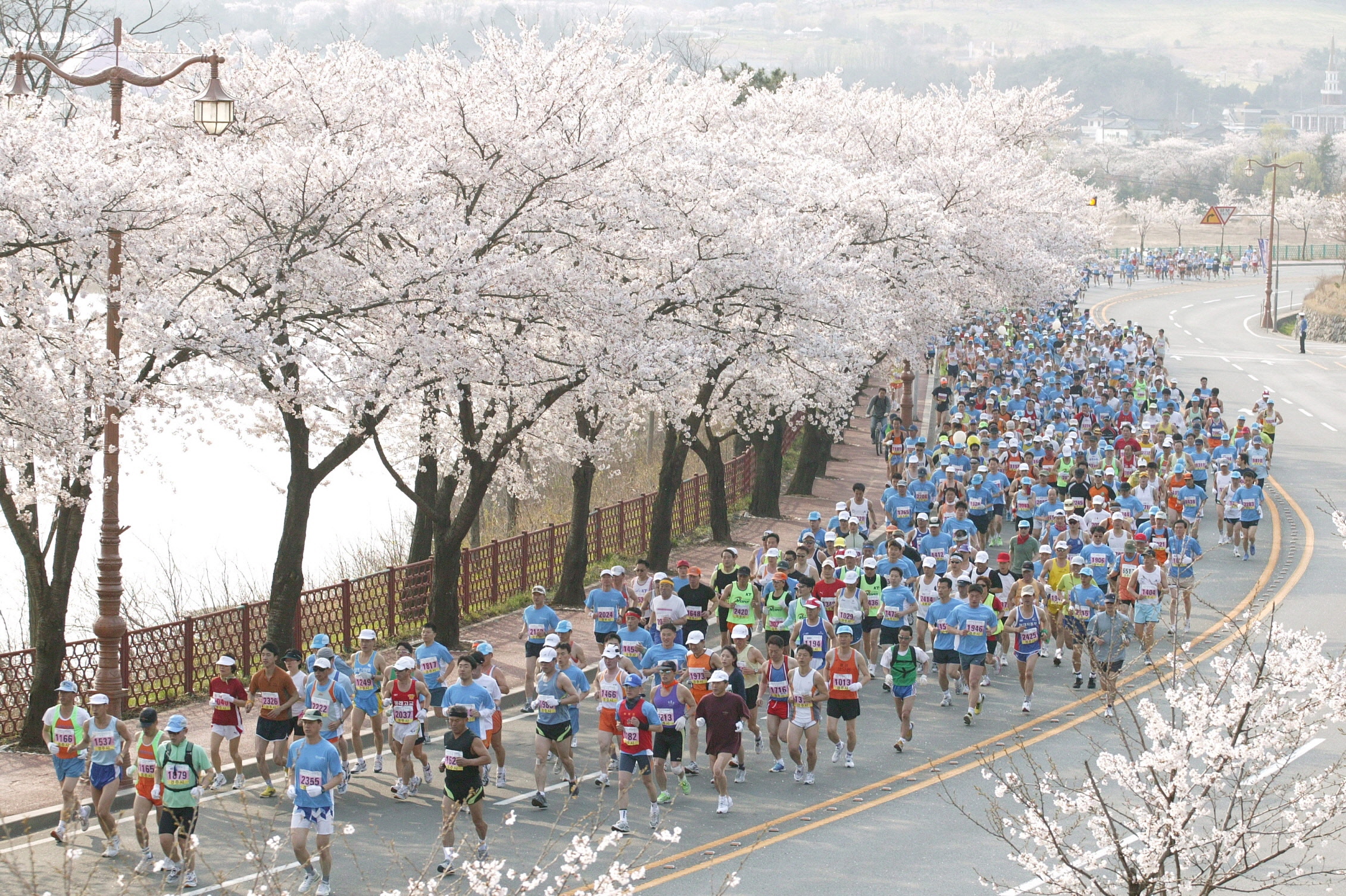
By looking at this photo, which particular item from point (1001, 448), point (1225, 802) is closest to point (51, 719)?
point (1225, 802)

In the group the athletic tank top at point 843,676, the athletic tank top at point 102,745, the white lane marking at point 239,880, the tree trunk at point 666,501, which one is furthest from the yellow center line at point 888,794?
the tree trunk at point 666,501

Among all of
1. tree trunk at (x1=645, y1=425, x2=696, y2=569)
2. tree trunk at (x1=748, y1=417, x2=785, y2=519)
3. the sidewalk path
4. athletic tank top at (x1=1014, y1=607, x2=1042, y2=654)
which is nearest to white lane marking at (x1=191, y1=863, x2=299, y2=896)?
the sidewalk path

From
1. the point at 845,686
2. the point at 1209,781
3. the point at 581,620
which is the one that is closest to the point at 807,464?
the point at 581,620

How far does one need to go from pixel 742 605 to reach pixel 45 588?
26.5 feet

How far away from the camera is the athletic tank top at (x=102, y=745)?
12953 millimetres

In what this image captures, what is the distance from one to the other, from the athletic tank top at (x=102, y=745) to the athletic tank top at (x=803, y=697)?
20.5 feet

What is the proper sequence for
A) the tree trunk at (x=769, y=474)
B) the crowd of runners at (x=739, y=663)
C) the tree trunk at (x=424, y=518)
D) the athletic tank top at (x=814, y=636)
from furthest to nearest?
the tree trunk at (x=769, y=474) < the tree trunk at (x=424, y=518) < the athletic tank top at (x=814, y=636) < the crowd of runners at (x=739, y=663)

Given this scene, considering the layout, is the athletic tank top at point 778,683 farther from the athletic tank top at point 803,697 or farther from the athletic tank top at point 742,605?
the athletic tank top at point 742,605

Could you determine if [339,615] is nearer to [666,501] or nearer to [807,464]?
[666,501]

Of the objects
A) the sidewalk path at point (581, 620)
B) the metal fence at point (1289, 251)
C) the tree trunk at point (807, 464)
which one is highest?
the metal fence at point (1289, 251)

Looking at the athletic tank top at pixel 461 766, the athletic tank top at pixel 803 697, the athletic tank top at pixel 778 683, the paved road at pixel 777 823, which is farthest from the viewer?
the athletic tank top at pixel 778 683

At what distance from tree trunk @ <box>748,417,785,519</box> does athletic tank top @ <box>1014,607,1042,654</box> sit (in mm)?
12782

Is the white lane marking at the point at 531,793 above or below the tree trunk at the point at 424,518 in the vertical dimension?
below

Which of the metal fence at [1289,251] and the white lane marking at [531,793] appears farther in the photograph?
the metal fence at [1289,251]
